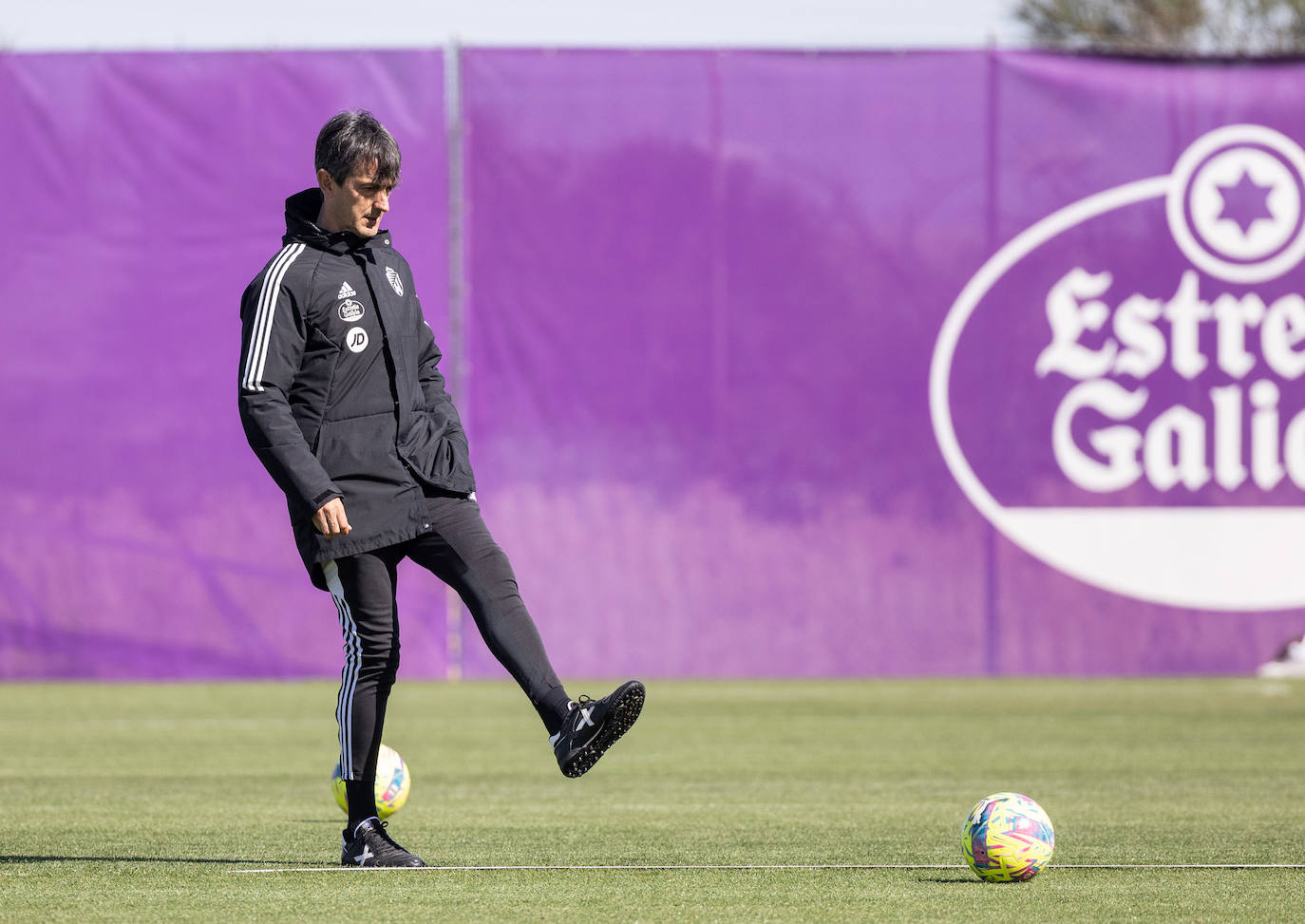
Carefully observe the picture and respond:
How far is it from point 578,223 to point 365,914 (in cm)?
862

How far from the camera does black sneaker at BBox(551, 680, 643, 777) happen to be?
479 cm

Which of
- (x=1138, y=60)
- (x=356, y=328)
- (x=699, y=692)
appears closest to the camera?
(x=356, y=328)

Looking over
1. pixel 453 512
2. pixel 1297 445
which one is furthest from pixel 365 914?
pixel 1297 445

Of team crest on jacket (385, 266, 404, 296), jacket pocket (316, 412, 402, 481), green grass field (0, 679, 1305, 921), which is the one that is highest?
team crest on jacket (385, 266, 404, 296)

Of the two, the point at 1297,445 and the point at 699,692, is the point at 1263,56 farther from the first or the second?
the point at 699,692

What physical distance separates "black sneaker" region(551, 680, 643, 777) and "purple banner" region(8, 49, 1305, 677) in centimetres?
753

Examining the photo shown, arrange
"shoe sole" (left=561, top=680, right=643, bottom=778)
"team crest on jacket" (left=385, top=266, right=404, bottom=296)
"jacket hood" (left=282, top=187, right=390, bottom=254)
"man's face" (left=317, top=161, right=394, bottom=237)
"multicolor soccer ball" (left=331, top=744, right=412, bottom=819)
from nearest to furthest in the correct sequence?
"shoe sole" (left=561, top=680, right=643, bottom=778) → "man's face" (left=317, top=161, right=394, bottom=237) → "jacket hood" (left=282, top=187, right=390, bottom=254) → "team crest on jacket" (left=385, top=266, right=404, bottom=296) → "multicolor soccer ball" (left=331, top=744, right=412, bottom=819)

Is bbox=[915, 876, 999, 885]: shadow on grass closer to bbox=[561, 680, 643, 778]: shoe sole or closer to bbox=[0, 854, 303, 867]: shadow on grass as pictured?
bbox=[561, 680, 643, 778]: shoe sole

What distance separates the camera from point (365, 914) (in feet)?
14.1

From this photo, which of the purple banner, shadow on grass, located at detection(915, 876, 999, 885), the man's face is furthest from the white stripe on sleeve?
the purple banner

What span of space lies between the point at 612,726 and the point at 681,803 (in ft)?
6.78

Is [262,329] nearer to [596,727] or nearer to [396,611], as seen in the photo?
[396,611]

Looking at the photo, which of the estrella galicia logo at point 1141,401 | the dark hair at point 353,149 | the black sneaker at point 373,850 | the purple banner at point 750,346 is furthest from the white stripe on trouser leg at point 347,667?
the estrella galicia logo at point 1141,401

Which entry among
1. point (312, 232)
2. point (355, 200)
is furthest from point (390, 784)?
point (355, 200)
